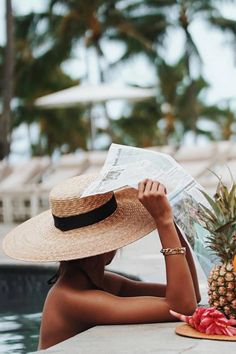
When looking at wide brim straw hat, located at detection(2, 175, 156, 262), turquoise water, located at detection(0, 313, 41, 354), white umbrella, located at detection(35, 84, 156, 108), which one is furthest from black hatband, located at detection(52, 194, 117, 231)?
white umbrella, located at detection(35, 84, 156, 108)

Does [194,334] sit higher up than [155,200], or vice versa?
[155,200]

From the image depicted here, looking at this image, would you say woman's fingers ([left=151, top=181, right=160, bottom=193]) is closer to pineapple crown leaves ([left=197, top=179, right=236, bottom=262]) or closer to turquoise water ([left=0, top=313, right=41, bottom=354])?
pineapple crown leaves ([left=197, top=179, right=236, bottom=262])

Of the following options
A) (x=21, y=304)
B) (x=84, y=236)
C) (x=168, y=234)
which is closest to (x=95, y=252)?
(x=84, y=236)

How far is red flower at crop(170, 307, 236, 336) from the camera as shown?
3.64 metres

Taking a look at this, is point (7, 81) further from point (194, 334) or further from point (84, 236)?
point (194, 334)

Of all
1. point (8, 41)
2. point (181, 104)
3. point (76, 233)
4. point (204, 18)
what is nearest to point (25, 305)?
point (76, 233)

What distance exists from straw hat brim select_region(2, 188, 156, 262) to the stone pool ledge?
11.5 inches

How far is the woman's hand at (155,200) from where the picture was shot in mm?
3701

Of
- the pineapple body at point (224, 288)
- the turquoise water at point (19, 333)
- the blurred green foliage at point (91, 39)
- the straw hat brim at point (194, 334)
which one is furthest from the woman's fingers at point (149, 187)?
the blurred green foliage at point (91, 39)

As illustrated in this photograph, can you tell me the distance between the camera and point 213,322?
366cm

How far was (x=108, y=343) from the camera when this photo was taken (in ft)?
11.9

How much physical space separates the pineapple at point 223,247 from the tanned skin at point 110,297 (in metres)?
0.11

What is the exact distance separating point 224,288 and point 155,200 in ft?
1.27

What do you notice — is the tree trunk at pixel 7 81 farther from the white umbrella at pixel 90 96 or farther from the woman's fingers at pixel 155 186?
the woman's fingers at pixel 155 186
